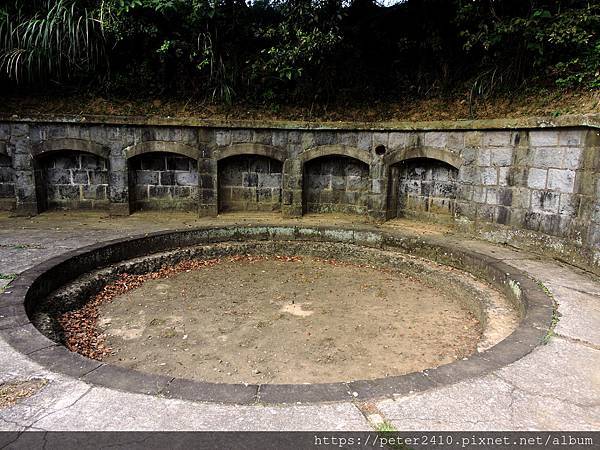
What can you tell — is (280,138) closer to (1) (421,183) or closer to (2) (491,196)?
(1) (421,183)

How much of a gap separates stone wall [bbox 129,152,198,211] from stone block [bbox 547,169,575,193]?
641 centimetres

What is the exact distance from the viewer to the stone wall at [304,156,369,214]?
8.57 metres

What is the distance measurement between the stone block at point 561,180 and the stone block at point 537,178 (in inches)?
3.2

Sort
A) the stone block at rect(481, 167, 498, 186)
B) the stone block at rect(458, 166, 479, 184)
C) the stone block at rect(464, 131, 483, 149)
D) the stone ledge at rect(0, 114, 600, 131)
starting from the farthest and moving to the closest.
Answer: the stone ledge at rect(0, 114, 600, 131)
the stone block at rect(458, 166, 479, 184)
the stone block at rect(464, 131, 483, 149)
the stone block at rect(481, 167, 498, 186)

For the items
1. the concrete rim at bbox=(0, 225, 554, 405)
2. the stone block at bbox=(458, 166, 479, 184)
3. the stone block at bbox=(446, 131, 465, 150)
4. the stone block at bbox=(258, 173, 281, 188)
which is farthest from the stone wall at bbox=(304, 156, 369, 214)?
the concrete rim at bbox=(0, 225, 554, 405)

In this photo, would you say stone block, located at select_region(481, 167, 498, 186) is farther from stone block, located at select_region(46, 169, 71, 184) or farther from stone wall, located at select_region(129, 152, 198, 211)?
stone block, located at select_region(46, 169, 71, 184)

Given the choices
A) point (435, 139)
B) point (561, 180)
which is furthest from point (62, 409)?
point (435, 139)

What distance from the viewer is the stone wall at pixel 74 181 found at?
8453mm

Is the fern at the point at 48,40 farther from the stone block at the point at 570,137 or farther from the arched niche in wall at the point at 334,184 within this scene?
the stone block at the point at 570,137

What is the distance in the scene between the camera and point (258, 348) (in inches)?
162

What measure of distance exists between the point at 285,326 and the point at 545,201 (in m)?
4.07

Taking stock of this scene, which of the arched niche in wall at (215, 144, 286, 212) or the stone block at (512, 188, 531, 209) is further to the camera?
the arched niche in wall at (215, 144, 286, 212)

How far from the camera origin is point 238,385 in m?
2.57

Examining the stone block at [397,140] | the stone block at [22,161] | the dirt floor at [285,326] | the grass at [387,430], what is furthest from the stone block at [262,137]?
the grass at [387,430]
